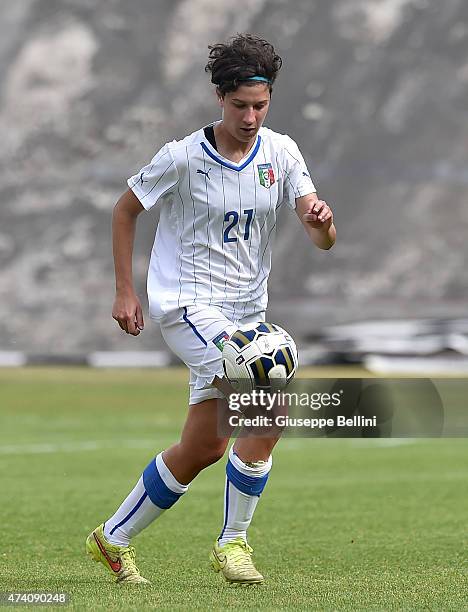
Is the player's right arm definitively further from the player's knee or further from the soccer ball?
the player's knee

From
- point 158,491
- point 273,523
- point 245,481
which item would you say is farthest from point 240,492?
point 273,523

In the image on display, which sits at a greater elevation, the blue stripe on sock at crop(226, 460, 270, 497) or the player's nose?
the player's nose

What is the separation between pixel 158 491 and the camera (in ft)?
16.3

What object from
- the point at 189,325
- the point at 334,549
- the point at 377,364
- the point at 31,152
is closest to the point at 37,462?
the point at 334,549

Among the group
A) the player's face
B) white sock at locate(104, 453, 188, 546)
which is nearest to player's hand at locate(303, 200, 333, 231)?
the player's face

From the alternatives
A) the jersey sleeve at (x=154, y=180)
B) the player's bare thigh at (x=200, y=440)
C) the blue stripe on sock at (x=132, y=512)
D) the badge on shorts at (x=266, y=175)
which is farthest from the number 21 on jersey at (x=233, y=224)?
the blue stripe on sock at (x=132, y=512)

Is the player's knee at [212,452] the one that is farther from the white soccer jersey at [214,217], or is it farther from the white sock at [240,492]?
the white soccer jersey at [214,217]

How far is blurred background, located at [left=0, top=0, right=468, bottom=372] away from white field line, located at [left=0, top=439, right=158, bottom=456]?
12277 millimetres

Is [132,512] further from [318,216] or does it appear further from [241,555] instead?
[318,216]

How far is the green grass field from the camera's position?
451 cm

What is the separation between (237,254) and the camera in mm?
4953

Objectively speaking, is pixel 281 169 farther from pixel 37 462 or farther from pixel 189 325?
pixel 37 462

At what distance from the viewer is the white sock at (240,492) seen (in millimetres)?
4883

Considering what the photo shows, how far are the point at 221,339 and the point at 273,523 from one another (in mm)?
2395
